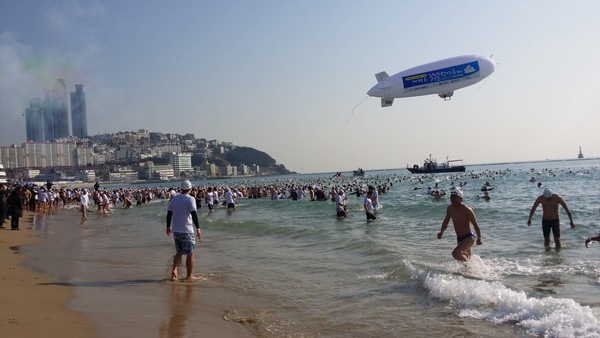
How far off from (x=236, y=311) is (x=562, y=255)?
6641 mm

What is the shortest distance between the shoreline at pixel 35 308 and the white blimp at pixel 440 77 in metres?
17.3

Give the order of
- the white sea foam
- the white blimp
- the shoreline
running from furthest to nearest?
the white blimp → the white sea foam → the shoreline

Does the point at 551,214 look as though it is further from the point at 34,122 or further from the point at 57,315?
A: the point at 34,122

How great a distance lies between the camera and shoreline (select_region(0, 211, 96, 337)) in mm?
4435

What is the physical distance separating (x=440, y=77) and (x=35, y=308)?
62.6ft

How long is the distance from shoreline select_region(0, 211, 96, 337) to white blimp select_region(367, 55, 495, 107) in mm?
17347

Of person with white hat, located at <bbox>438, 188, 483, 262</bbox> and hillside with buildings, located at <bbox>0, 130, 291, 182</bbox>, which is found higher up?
hillside with buildings, located at <bbox>0, 130, 291, 182</bbox>

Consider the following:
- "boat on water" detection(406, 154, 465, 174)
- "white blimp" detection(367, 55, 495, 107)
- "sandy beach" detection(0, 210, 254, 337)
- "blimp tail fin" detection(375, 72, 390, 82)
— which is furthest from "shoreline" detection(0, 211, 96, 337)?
"boat on water" detection(406, 154, 465, 174)

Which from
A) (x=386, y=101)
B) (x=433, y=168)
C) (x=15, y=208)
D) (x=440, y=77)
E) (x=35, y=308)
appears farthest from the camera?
(x=433, y=168)

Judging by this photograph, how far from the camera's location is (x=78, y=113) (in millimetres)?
152000

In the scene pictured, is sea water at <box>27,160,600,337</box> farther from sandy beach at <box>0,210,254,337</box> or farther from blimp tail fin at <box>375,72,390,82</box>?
blimp tail fin at <box>375,72,390,82</box>

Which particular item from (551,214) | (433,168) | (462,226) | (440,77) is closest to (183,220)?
(462,226)

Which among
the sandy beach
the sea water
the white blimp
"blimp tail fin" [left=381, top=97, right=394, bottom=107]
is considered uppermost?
the white blimp

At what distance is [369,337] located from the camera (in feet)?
15.8
